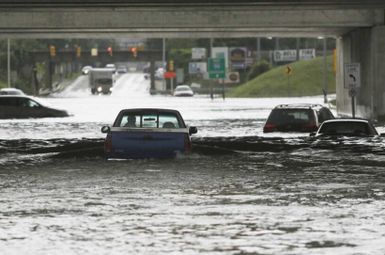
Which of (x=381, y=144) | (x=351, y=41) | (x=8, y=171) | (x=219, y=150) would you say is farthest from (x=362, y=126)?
(x=351, y=41)

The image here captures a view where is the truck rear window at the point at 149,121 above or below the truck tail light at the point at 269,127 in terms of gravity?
above

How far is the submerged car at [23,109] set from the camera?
200 ft

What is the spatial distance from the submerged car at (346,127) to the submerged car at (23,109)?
32801 millimetres

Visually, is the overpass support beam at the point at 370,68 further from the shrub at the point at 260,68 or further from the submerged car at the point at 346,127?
the shrub at the point at 260,68

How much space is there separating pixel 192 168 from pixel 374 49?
31.6m

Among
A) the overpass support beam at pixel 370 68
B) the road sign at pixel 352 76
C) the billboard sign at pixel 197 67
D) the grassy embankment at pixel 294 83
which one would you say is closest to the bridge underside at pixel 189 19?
the overpass support beam at pixel 370 68

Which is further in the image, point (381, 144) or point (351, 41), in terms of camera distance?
point (351, 41)

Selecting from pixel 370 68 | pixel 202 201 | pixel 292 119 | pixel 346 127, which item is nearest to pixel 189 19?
pixel 370 68

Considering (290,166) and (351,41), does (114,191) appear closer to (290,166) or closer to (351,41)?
(290,166)

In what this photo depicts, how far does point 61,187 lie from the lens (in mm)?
19422

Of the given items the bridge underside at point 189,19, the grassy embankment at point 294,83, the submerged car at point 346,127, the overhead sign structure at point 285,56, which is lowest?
the submerged car at point 346,127

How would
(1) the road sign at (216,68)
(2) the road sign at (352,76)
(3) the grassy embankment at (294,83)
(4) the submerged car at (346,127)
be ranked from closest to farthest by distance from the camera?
(4) the submerged car at (346,127) < (2) the road sign at (352,76) < (3) the grassy embankment at (294,83) < (1) the road sign at (216,68)

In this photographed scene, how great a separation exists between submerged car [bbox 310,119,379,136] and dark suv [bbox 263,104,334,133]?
525 centimetres

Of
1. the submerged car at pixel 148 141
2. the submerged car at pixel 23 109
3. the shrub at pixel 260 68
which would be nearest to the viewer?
the submerged car at pixel 148 141
